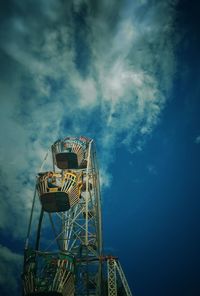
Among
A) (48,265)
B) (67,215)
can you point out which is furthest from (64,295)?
(67,215)

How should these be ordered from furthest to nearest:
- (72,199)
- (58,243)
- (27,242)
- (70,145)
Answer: (70,145)
(58,243)
(72,199)
(27,242)

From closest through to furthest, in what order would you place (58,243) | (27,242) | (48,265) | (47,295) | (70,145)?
(47,295) < (48,265) < (27,242) < (58,243) < (70,145)

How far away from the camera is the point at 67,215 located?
821 inches

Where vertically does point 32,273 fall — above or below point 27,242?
below

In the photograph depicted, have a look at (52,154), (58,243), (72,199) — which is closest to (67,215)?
(58,243)

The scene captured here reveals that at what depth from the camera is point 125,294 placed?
17.5 metres

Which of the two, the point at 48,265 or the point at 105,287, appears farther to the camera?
the point at 105,287

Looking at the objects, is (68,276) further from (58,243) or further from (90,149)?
(90,149)

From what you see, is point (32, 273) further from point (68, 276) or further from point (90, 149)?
point (90, 149)

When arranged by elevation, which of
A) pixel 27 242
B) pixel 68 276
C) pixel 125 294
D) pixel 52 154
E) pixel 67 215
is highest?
pixel 52 154

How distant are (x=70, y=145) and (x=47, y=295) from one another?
11462 mm

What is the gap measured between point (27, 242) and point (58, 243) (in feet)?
14.3

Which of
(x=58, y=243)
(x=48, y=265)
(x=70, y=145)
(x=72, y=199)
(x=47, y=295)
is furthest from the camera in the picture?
(x=70, y=145)

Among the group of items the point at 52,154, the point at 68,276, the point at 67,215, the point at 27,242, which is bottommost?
the point at 68,276
